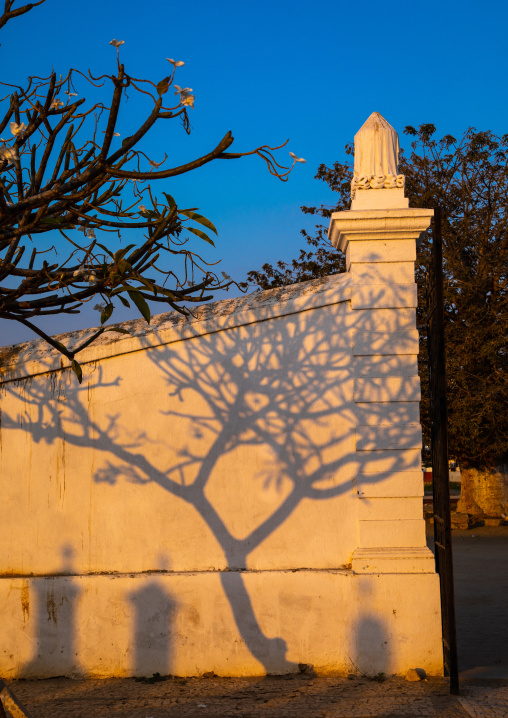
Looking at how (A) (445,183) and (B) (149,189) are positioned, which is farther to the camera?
(A) (445,183)

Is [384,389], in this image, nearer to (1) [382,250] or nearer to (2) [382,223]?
(1) [382,250]

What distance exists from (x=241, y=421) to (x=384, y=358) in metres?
1.35

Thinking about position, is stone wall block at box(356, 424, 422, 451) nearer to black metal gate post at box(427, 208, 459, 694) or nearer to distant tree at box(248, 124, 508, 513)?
black metal gate post at box(427, 208, 459, 694)

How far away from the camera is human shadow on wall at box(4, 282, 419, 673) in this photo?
6.00 metres

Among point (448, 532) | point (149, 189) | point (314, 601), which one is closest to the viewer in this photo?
point (149, 189)

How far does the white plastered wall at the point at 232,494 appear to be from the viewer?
19.0 ft

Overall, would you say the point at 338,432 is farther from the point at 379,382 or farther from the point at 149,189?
the point at 149,189

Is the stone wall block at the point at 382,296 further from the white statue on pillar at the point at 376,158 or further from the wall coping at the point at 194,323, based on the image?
the white statue on pillar at the point at 376,158

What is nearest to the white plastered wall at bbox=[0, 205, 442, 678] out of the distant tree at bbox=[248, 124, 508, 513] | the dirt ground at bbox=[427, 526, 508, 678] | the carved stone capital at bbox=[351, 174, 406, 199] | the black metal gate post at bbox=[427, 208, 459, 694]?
the black metal gate post at bbox=[427, 208, 459, 694]

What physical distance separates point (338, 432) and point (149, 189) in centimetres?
290

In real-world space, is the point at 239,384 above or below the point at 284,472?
above

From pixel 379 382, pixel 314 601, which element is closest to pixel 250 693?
pixel 314 601

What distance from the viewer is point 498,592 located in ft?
33.9

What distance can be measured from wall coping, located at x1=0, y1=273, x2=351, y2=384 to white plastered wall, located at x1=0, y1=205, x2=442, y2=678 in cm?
2
